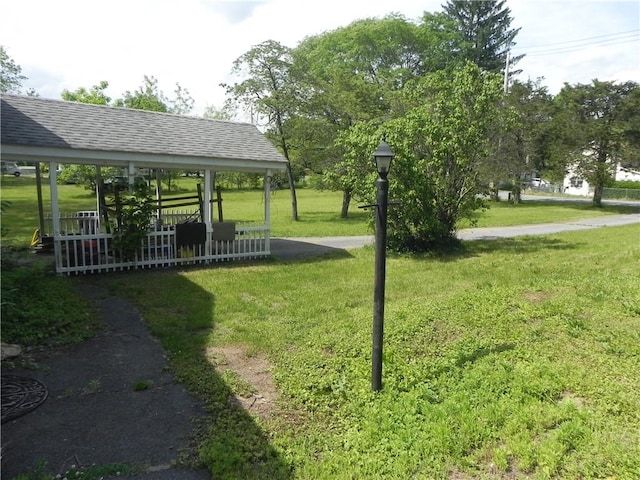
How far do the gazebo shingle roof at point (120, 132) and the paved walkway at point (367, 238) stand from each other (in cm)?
281

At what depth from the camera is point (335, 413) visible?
4109 millimetres

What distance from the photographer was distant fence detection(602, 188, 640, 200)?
133 feet

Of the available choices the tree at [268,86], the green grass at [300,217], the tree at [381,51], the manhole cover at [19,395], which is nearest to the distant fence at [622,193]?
the green grass at [300,217]

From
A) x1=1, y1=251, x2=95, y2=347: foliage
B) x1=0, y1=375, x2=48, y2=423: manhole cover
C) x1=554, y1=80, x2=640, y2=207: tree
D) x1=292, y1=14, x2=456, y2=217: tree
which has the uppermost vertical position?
x1=292, y1=14, x2=456, y2=217: tree

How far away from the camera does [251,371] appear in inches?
196

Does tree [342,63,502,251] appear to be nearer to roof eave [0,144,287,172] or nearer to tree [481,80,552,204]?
roof eave [0,144,287,172]

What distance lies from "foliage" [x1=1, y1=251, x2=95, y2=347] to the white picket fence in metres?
1.50

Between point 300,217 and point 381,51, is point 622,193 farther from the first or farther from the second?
point 300,217

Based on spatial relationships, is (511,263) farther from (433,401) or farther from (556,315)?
(433,401)

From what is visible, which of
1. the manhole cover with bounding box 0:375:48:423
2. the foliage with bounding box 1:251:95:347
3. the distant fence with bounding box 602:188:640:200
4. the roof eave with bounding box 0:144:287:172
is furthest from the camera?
the distant fence with bounding box 602:188:640:200

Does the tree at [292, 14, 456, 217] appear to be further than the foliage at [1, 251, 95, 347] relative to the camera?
Yes

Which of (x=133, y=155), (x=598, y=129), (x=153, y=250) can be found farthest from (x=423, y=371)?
(x=598, y=129)

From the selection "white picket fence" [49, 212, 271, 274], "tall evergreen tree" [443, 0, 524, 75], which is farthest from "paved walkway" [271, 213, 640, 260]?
"tall evergreen tree" [443, 0, 524, 75]

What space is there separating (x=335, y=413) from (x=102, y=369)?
273cm
